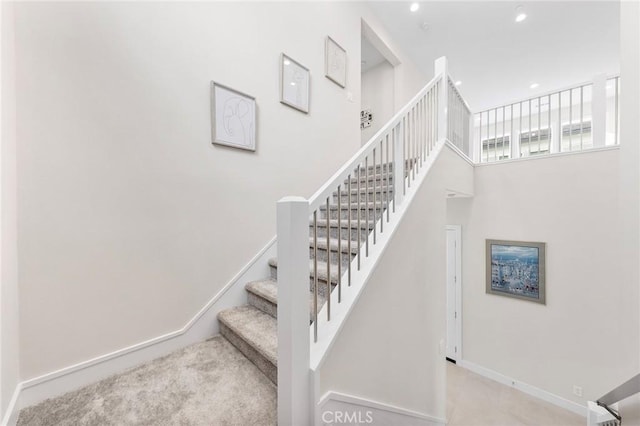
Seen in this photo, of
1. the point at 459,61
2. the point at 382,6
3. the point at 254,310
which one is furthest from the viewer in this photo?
the point at 459,61

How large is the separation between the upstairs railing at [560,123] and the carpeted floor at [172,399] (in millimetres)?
4244

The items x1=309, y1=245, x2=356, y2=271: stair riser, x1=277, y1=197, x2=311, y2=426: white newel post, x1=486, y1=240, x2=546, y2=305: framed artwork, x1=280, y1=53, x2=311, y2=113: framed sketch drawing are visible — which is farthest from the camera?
x1=486, y1=240, x2=546, y2=305: framed artwork

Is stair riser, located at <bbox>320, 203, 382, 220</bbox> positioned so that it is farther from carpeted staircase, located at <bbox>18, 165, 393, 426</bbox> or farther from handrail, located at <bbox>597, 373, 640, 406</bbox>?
handrail, located at <bbox>597, 373, 640, 406</bbox>

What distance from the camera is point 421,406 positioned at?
2.12m

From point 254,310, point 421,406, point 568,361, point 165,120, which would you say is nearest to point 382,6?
point 165,120

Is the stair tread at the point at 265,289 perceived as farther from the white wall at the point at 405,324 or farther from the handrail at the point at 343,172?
the handrail at the point at 343,172

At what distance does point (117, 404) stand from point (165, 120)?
169 centimetres

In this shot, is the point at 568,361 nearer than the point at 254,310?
No

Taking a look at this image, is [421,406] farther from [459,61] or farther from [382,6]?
[459,61]

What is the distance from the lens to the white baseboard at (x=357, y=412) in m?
1.15

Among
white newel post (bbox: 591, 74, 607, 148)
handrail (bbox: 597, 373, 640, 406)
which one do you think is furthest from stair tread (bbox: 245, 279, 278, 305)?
white newel post (bbox: 591, 74, 607, 148)

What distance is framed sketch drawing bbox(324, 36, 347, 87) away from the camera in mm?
3033

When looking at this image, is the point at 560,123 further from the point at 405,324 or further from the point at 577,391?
the point at 405,324

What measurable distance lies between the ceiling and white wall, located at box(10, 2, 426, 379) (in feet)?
9.96
